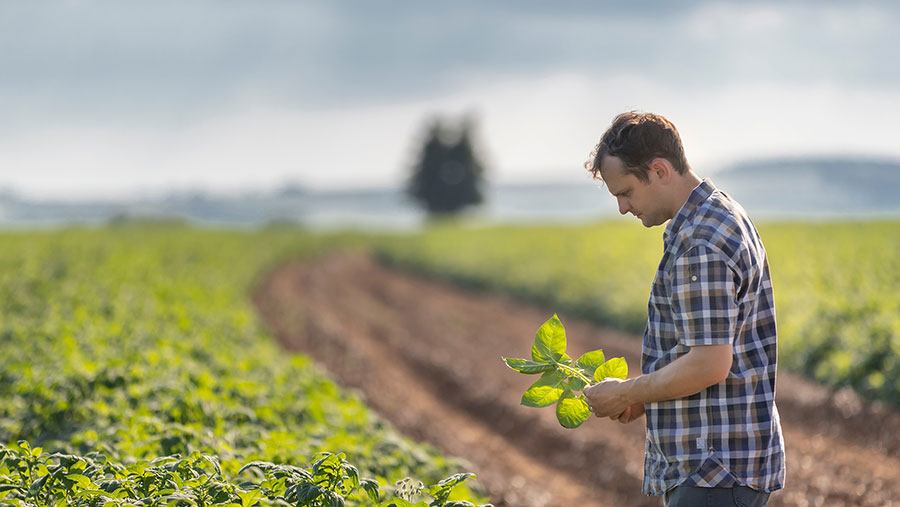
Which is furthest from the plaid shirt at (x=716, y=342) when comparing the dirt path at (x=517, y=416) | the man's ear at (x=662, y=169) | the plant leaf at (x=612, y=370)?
the dirt path at (x=517, y=416)

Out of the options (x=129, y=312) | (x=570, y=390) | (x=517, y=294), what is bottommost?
(x=517, y=294)

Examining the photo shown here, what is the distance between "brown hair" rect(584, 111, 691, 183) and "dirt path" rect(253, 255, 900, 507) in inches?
183

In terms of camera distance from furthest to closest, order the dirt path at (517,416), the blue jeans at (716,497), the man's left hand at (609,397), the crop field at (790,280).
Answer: the crop field at (790,280) < the dirt path at (517,416) < the man's left hand at (609,397) < the blue jeans at (716,497)

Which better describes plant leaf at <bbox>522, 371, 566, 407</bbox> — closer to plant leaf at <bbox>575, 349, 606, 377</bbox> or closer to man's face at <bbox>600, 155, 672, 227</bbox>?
plant leaf at <bbox>575, 349, 606, 377</bbox>

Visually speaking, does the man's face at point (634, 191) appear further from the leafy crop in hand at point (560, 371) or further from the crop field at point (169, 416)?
the crop field at point (169, 416)

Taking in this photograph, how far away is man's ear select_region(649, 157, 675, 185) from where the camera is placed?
2713 mm

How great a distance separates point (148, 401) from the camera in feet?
19.4

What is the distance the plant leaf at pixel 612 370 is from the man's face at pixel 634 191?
567 mm

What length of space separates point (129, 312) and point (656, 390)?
982 centimetres

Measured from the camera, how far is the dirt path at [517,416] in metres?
7.30

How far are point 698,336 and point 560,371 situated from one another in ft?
2.26

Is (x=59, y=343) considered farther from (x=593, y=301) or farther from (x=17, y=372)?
(x=593, y=301)

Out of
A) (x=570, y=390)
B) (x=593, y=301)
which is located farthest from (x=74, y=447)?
(x=593, y=301)

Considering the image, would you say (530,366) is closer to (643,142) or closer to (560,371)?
(560,371)
